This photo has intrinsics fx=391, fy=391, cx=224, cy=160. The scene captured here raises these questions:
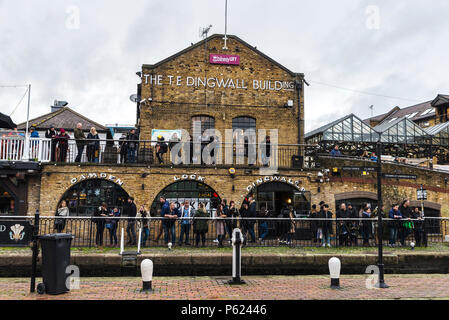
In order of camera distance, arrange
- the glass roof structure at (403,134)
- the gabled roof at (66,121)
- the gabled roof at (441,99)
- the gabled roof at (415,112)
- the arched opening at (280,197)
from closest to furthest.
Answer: the arched opening at (280,197) → the glass roof structure at (403,134) → the gabled roof at (66,121) → the gabled roof at (441,99) → the gabled roof at (415,112)

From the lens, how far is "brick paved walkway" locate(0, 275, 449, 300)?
7.56m

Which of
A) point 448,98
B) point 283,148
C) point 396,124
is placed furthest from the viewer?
point 448,98

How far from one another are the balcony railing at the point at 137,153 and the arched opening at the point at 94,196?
37.9 inches

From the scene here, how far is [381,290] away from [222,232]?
17.6ft

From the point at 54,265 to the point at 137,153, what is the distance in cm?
918

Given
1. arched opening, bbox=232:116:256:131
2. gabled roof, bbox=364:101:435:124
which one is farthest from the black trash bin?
gabled roof, bbox=364:101:435:124

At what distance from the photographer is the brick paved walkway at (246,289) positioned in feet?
24.8

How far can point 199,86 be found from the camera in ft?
62.3

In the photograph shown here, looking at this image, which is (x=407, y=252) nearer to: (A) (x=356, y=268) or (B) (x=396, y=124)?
(A) (x=356, y=268)

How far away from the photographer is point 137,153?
1638 centimetres

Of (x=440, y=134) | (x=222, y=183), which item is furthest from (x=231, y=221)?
(x=440, y=134)

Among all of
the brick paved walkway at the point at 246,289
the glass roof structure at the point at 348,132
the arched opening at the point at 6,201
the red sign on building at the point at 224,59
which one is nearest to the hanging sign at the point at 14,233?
the brick paved walkway at the point at 246,289

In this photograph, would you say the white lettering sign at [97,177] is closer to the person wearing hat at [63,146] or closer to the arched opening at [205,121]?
the person wearing hat at [63,146]
